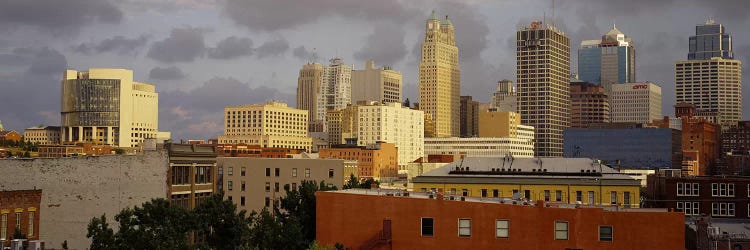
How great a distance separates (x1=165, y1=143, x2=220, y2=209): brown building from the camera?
82050 mm

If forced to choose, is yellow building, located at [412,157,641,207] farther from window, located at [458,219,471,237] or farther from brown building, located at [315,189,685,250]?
window, located at [458,219,471,237]

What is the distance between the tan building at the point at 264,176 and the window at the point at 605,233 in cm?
7615

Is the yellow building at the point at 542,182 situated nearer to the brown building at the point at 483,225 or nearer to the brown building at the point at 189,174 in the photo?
the brown building at the point at 189,174

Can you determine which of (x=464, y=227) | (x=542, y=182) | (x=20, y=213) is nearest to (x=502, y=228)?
(x=464, y=227)

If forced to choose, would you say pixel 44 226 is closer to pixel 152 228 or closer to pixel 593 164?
pixel 152 228

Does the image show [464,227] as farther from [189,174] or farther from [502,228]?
[189,174]

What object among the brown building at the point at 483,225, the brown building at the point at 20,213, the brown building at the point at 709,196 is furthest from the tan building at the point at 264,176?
the brown building at the point at 483,225

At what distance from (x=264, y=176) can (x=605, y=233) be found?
80.2m

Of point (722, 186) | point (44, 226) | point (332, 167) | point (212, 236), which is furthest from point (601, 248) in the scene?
point (332, 167)

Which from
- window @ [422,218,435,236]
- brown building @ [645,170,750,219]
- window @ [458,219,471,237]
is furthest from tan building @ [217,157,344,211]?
window @ [458,219,471,237]

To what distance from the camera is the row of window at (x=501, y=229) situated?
6231 centimetres

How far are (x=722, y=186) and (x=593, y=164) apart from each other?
Answer: 1665 centimetres

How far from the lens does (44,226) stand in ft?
261

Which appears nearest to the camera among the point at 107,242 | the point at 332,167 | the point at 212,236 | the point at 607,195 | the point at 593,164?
the point at 107,242
